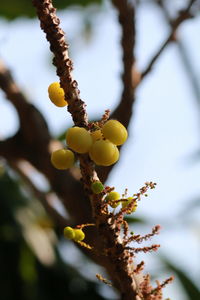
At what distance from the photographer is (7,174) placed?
7.72 ft

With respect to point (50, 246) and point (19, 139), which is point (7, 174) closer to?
point (50, 246)

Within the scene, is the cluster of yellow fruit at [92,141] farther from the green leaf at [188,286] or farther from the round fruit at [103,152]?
the green leaf at [188,286]

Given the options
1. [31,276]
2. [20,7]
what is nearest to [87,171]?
[31,276]

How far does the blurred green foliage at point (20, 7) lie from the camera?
6.81 feet

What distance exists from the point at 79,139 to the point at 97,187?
60mm

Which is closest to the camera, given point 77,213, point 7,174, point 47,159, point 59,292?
point 77,213

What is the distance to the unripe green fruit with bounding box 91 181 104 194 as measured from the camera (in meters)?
0.54

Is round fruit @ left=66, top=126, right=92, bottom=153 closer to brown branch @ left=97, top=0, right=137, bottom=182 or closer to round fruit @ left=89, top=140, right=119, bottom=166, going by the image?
round fruit @ left=89, top=140, right=119, bottom=166

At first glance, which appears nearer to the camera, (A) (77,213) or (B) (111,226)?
(B) (111,226)

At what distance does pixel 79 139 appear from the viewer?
0.53 meters

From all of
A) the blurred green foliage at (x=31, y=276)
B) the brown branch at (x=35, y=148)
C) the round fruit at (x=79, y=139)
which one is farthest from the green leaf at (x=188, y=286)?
the round fruit at (x=79, y=139)

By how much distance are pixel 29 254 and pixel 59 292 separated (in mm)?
214

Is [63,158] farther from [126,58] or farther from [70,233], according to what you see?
[126,58]

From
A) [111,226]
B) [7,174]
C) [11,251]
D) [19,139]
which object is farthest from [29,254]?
[111,226]
